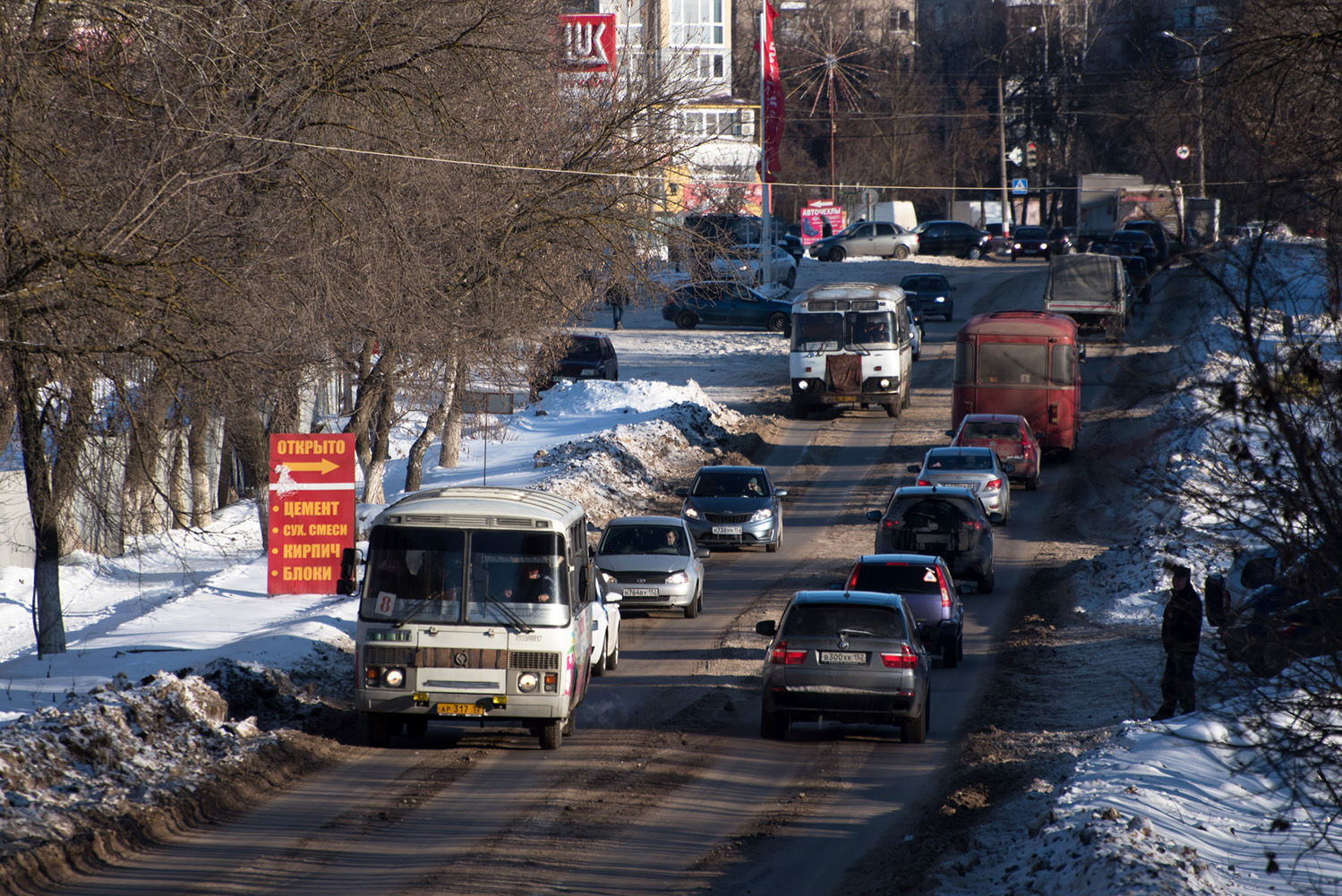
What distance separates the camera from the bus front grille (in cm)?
1244

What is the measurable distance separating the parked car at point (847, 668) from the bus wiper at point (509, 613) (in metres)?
2.55

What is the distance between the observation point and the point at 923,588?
16859mm

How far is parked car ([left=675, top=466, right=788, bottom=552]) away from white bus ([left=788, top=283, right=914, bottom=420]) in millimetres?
11481

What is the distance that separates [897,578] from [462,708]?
6823mm

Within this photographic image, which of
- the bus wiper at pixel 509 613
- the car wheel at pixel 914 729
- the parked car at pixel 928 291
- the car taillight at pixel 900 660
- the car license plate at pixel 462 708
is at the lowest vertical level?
the car wheel at pixel 914 729

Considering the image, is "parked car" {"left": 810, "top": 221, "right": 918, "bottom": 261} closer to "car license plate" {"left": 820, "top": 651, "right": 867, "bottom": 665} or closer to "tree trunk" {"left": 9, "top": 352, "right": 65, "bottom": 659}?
"tree trunk" {"left": 9, "top": 352, "right": 65, "bottom": 659}

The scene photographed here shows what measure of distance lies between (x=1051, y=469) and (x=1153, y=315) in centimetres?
2723

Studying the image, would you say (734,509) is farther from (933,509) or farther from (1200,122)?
(1200,122)

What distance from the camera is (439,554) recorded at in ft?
41.7

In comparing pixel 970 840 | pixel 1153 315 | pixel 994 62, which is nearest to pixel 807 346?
pixel 970 840

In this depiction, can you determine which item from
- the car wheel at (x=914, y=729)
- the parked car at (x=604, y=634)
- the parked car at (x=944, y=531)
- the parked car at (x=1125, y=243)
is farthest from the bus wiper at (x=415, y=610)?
the parked car at (x=1125, y=243)

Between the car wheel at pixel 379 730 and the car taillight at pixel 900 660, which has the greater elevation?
the car taillight at pixel 900 660

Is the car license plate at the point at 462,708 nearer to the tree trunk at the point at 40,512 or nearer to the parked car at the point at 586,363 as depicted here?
the tree trunk at the point at 40,512

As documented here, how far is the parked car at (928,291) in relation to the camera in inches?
2071
